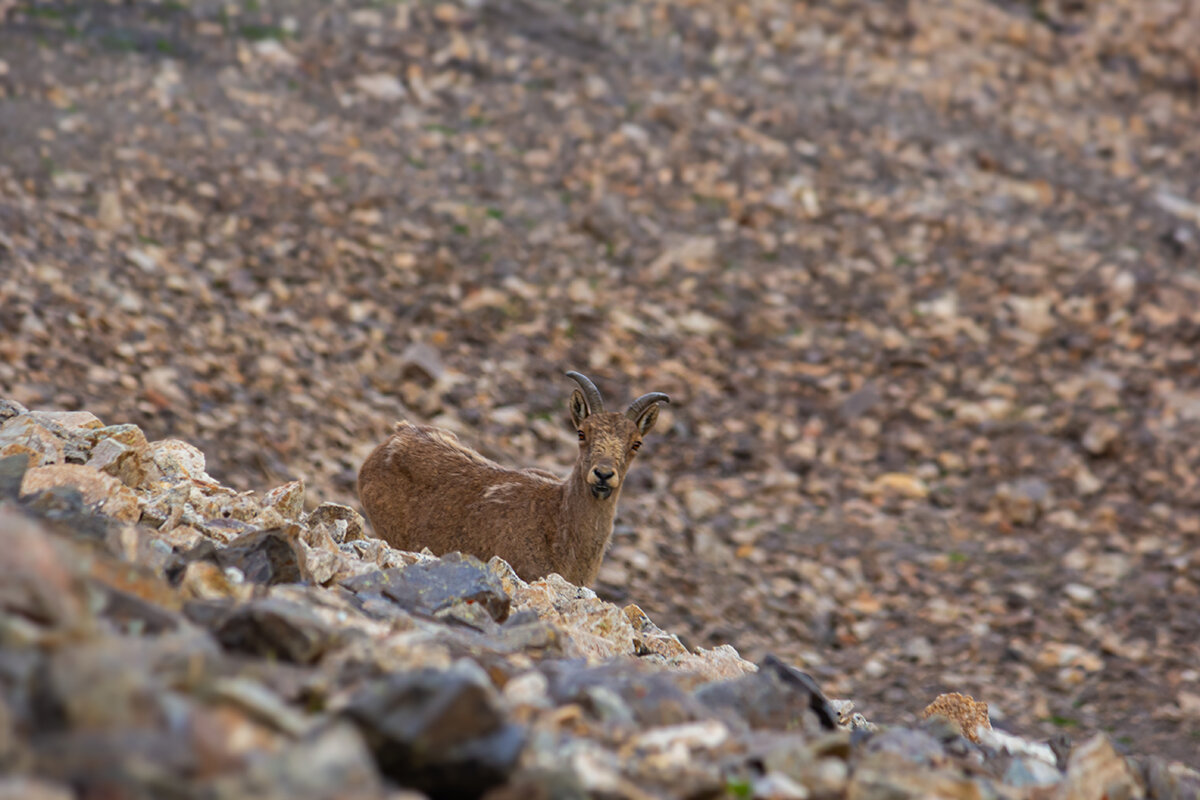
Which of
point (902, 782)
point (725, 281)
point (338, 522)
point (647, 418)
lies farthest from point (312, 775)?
point (725, 281)

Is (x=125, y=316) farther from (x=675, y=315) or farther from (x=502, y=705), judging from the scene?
(x=502, y=705)

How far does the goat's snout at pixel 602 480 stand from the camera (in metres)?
6.88

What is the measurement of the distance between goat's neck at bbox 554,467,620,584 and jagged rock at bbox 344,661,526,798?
412 centimetres

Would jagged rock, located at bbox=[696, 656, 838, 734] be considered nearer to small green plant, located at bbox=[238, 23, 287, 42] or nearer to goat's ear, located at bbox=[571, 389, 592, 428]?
goat's ear, located at bbox=[571, 389, 592, 428]

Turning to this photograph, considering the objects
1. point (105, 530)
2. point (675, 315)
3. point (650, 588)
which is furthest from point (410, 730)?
point (675, 315)

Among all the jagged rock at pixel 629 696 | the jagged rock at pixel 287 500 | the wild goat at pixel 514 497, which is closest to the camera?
the jagged rock at pixel 629 696

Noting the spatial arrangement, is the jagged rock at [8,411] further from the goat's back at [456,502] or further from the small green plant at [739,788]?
the small green plant at [739,788]

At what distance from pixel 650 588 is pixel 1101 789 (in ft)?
15.4

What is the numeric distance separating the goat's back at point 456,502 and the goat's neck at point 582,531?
0.11 metres

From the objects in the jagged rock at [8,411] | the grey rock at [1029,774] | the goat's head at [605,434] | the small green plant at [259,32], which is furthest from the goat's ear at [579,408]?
the small green plant at [259,32]

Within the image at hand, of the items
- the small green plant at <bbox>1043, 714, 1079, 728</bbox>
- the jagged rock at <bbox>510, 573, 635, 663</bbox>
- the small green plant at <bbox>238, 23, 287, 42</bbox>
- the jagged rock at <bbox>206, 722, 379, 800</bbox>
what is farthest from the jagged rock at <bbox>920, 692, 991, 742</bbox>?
the small green plant at <bbox>238, 23, 287, 42</bbox>

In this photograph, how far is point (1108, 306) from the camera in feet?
39.4

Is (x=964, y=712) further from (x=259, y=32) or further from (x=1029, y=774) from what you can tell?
(x=259, y=32)

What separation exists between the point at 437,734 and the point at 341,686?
0.55m
